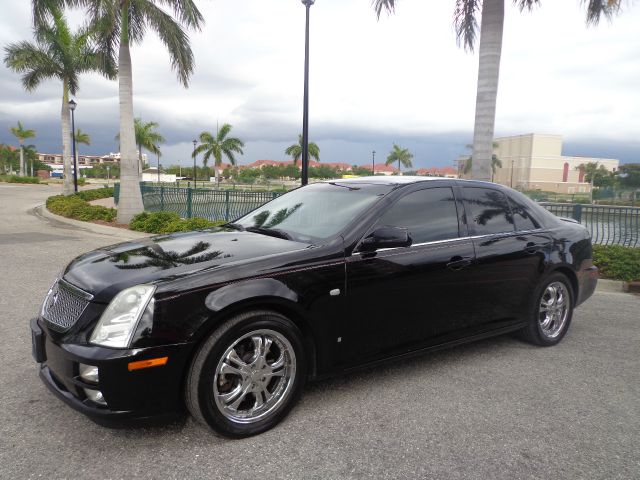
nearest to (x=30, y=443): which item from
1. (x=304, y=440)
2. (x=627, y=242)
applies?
(x=304, y=440)

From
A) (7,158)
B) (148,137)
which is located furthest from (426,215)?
(7,158)

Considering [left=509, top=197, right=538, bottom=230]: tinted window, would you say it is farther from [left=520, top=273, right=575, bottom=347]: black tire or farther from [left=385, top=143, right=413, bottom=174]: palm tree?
[left=385, top=143, right=413, bottom=174]: palm tree

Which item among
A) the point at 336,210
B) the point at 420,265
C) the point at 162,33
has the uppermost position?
the point at 162,33

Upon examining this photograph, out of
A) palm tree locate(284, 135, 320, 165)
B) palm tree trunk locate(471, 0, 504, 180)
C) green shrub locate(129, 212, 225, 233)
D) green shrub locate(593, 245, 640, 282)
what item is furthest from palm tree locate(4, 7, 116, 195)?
palm tree locate(284, 135, 320, 165)

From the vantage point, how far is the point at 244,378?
9.32 ft

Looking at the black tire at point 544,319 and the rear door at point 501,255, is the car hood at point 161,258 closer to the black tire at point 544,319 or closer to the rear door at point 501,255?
the rear door at point 501,255

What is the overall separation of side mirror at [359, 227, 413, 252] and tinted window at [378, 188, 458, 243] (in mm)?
236

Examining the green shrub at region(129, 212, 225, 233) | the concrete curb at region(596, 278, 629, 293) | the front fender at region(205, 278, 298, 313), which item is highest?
the front fender at region(205, 278, 298, 313)

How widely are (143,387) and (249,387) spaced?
0.62m

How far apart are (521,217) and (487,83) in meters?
6.60

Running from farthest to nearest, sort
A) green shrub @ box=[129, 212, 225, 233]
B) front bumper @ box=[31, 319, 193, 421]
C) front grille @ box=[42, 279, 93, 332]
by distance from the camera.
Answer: green shrub @ box=[129, 212, 225, 233] → front grille @ box=[42, 279, 93, 332] → front bumper @ box=[31, 319, 193, 421]

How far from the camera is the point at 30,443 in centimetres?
275

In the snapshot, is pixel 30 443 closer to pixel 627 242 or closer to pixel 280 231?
pixel 280 231

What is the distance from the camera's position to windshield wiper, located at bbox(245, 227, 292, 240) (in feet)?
11.7
